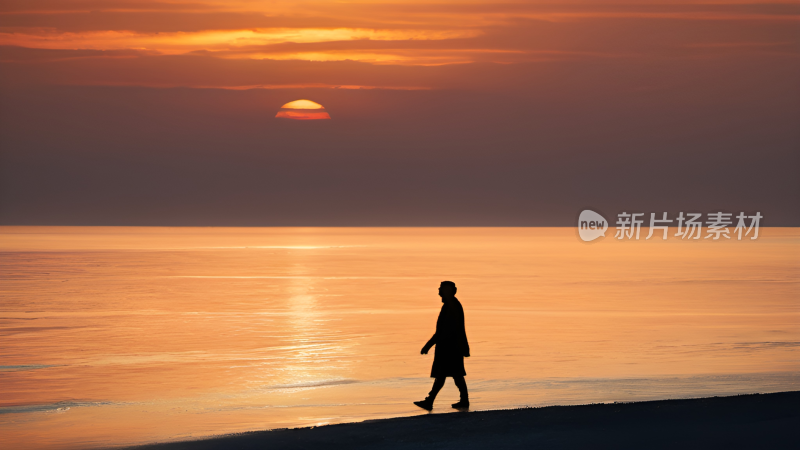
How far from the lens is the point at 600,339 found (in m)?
22.2

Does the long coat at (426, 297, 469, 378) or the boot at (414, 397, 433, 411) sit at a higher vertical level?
the long coat at (426, 297, 469, 378)

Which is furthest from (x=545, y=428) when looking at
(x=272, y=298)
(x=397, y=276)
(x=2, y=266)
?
(x=2, y=266)

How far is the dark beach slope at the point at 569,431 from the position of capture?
10109 millimetres

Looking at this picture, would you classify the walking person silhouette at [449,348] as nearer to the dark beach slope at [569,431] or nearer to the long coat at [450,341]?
the long coat at [450,341]

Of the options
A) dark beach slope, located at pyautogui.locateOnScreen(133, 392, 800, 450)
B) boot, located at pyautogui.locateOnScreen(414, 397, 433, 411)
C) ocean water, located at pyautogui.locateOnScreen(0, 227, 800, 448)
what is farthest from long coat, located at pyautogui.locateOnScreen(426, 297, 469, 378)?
dark beach slope, located at pyautogui.locateOnScreen(133, 392, 800, 450)

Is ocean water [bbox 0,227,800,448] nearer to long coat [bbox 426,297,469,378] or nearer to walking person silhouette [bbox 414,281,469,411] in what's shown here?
walking person silhouette [bbox 414,281,469,411]

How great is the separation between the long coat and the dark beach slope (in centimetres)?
108

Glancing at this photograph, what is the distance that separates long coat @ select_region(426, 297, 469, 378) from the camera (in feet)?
42.5

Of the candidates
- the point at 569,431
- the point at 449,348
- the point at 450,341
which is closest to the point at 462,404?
the point at 449,348

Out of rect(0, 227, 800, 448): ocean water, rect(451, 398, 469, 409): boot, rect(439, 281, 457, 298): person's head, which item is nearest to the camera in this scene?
rect(439, 281, 457, 298): person's head

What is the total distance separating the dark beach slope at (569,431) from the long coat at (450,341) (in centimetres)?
108

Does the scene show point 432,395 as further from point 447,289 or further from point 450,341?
point 447,289

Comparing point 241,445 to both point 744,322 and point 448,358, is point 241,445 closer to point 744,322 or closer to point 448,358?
point 448,358

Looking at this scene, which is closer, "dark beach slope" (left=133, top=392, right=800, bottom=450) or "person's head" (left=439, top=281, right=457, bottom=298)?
"dark beach slope" (left=133, top=392, right=800, bottom=450)
